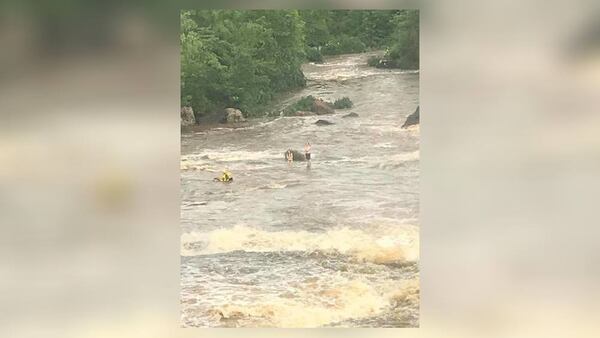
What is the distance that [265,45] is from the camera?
2.40 meters

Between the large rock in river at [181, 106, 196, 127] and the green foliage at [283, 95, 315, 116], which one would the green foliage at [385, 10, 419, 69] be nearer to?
the green foliage at [283, 95, 315, 116]

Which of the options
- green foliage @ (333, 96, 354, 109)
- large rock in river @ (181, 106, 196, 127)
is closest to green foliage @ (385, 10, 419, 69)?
green foliage @ (333, 96, 354, 109)

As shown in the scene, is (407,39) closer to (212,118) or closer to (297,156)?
(297,156)

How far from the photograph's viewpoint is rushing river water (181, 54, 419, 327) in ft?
7.75

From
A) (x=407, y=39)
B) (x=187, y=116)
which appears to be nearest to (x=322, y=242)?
(x=187, y=116)

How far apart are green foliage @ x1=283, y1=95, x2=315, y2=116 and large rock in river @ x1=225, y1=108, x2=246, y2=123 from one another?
0.17 m

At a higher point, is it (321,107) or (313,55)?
(313,55)

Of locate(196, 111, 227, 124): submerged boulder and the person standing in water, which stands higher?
locate(196, 111, 227, 124): submerged boulder
